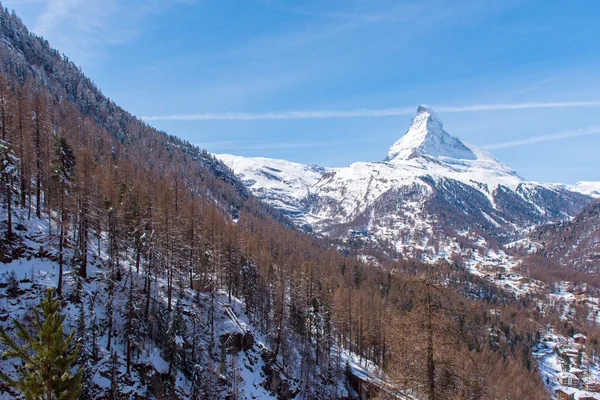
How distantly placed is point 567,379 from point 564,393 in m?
15.6

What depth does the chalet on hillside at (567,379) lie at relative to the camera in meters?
127

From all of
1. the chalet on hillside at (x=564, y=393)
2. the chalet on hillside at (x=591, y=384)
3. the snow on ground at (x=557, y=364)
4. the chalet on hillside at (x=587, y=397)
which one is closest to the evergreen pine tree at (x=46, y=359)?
the chalet on hillside at (x=564, y=393)

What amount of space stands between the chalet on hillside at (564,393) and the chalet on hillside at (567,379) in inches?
185

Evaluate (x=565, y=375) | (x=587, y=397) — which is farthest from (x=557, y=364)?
(x=587, y=397)

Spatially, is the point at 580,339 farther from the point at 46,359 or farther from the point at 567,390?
the point at 46,359

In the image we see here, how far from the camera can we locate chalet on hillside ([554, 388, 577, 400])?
114 m

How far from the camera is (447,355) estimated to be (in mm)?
12219

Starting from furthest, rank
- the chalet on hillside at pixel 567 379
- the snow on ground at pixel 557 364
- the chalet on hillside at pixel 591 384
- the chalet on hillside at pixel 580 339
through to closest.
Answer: the chalet on hillside at pixel 580 339
the chalet on hillside at pixel 567 379
the snow on ground at pixel 557 364
the chalet on hillside at pixel 591 384

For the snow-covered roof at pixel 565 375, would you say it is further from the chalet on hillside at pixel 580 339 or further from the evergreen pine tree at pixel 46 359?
the evergreen pine tree at pixel 46 359

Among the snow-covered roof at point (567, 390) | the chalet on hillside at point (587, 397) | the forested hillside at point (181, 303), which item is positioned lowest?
the snow-covered roof at point (567, 390)

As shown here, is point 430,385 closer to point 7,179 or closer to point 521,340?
point 7,179

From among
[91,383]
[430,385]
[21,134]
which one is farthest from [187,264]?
[430,385]

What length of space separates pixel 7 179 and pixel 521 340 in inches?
6944

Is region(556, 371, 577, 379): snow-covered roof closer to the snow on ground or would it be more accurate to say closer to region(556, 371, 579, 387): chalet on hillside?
region(556, 371, 579, 387): chalet on hillside
